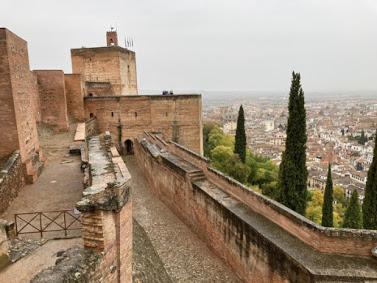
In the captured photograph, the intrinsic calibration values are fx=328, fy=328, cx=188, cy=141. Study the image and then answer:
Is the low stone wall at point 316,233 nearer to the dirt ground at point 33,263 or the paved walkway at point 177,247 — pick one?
the paved walkway at point 177,247

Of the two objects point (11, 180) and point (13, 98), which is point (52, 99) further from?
point (11, 180)

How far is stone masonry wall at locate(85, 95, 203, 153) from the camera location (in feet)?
72.4

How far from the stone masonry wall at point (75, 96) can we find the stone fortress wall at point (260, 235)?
11.2 m

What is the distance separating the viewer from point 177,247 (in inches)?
367

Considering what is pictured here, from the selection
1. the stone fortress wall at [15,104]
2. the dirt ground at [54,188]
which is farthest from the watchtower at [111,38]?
the stone fortress wall at [15,104]

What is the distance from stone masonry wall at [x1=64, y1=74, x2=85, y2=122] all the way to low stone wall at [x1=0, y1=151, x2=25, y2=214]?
11554 millimetres

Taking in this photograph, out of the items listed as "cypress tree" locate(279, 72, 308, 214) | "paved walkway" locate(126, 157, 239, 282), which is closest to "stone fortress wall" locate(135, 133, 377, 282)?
"paved walkway" locate(126, 157, 239, 282)

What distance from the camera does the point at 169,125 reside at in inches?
906

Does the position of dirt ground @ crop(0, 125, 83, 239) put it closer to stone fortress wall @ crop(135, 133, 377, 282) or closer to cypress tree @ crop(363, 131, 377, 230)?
stone fortress wall @ crop(135, 133, 377, 282)

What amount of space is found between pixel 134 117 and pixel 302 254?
17.6 m

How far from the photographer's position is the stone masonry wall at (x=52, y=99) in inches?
698

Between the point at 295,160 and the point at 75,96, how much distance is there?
13.7 meters

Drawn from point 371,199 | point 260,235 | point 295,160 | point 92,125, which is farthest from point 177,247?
point 92,125

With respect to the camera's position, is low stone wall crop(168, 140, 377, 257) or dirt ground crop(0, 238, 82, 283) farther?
low stone wall crop(168, 140, 377, 257)
